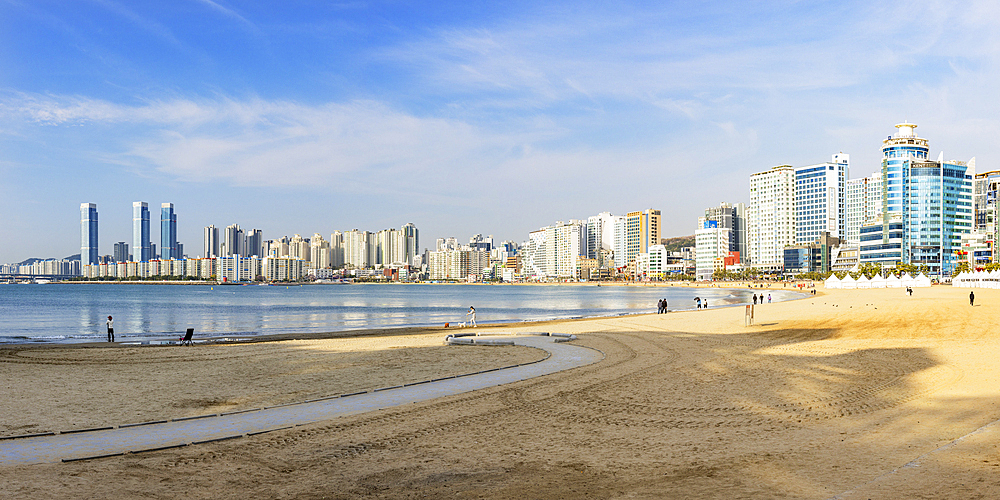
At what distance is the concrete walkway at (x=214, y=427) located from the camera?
943 cm

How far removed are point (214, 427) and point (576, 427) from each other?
6351 millimetres

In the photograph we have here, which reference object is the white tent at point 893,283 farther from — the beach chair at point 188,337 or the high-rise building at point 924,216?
the beach chair at point 188,337

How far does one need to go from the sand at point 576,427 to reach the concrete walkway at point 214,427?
1.75 ft

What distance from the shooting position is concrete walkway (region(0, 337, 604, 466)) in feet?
30.9

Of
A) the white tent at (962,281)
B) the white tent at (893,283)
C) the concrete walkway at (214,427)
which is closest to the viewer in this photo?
the concrete walkway at (214,427)

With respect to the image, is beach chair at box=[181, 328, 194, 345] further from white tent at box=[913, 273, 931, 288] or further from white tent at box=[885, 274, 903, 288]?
white tent at box=[913, 273, 931, 288]

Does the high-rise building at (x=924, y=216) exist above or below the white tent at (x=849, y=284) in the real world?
above

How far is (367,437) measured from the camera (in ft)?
33.9

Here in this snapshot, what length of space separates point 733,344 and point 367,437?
18356 mm

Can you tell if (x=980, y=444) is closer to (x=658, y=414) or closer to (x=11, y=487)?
(x=658, y=414)

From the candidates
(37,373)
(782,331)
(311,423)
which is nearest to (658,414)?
(311,423)

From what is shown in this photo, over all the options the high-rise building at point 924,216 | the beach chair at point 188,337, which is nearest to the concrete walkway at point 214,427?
the beach chair at point 188,337

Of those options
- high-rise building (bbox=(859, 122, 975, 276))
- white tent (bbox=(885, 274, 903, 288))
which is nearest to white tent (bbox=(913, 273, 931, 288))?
white tent (bbox=(885, 274, 903, 288))

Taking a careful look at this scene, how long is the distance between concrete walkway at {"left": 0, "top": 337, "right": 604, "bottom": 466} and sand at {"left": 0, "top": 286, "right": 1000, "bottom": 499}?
21.0 inches
